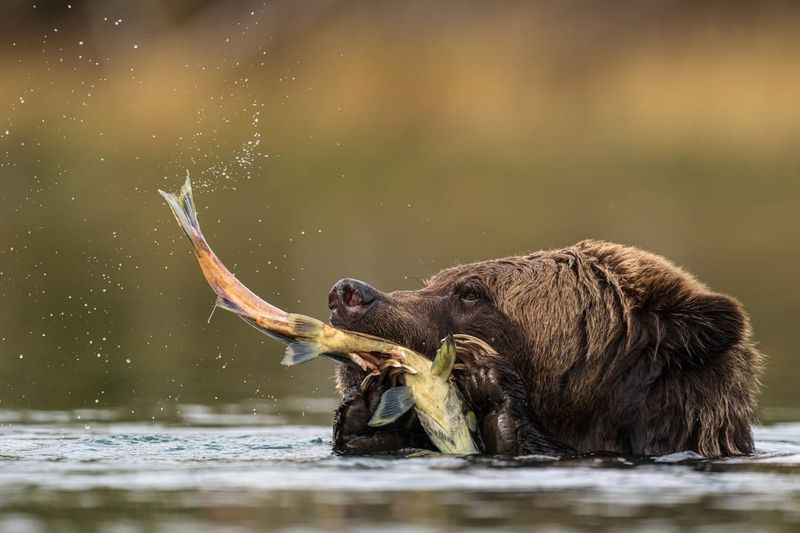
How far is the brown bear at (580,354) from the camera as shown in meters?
8.23

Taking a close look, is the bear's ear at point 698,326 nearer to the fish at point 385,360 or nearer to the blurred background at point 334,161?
the fish at point 385,360

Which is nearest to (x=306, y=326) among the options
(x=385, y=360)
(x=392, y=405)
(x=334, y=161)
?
(x=385, y=360)

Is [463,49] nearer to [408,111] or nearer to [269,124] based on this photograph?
[408,111]

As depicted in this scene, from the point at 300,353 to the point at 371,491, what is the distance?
1163 millimetres

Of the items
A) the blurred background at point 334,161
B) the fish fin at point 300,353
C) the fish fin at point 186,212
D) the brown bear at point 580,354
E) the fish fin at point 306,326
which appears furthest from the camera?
the blurred background at point 334,161

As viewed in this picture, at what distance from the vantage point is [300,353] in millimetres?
8039

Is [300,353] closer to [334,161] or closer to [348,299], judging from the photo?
[348,299]

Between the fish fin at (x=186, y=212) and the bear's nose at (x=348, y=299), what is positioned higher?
the fish fin at (x=186, y=212)

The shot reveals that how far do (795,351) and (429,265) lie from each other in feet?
16.0

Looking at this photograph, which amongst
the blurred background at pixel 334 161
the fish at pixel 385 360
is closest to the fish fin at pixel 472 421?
the fish at pixel 385 360

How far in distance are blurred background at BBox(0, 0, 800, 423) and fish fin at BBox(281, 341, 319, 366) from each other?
310 cm

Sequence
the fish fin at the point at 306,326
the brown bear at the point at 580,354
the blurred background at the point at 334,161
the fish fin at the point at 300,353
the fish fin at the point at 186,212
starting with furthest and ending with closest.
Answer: the blurred background at the point at 334,161, the fish fin at the point at 186,212, the brown bear at the point at 580,354, the fish fin at the point at 306,326, the fish fin at the point at 300,353

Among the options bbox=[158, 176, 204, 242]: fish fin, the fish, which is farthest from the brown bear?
bbox=[158, 176, 204, 242]: fish fin

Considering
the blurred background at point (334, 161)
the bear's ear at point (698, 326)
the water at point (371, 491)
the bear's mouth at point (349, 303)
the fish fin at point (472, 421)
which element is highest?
the blurred background at point (334, 161)
